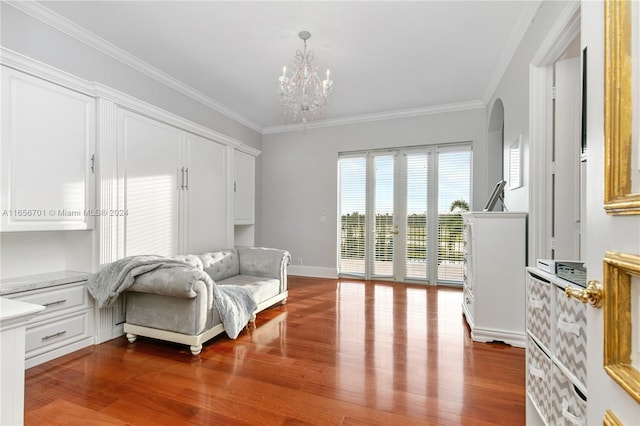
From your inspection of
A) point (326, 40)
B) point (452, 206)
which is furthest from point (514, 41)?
point (452, 206)

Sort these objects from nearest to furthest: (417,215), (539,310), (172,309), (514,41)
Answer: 1. (539,310)
2. (172,309)
3. (514,41)
4. (417,215)

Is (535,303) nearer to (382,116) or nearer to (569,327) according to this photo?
(569,327)

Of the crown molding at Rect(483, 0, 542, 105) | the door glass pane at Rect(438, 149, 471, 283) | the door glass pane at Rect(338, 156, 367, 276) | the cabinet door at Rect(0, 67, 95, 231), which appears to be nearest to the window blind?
the door glass pane at Rect(438, 149, 471, 283)

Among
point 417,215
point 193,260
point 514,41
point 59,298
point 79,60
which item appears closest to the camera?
point 59,298

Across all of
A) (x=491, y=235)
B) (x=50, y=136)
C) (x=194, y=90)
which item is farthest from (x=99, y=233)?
(x=491, y=235)

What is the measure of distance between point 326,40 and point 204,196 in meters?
2.32

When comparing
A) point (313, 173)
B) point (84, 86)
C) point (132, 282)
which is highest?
point (84, 86)

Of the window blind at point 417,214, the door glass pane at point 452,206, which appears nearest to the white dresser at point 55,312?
the window blind at point 417,214

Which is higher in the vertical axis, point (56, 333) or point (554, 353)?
point (554, 353)

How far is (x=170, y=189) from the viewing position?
334 centimetres

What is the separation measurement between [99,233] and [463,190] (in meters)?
4.83

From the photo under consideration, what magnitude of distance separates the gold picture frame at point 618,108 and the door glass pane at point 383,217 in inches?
188

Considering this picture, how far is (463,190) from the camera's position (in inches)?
190

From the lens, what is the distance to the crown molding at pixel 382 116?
468 cm
